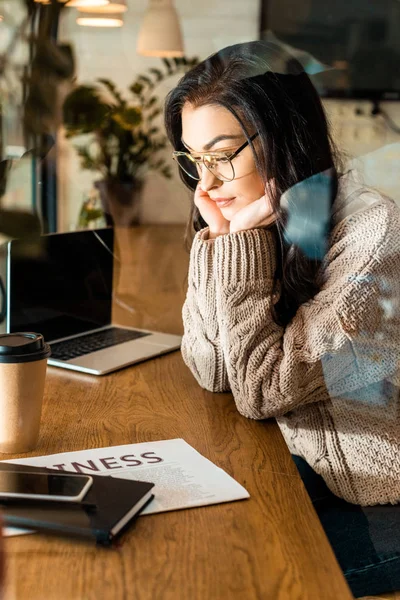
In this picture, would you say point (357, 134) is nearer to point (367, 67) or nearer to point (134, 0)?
point (367, 67)

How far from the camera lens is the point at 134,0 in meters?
1.48

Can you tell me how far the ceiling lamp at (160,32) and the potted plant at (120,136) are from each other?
0.12ft

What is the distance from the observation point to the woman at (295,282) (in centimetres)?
109

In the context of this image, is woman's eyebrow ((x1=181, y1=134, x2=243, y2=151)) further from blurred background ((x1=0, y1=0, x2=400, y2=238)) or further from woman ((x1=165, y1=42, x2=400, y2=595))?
blurred background ((x1=0, y1=0, x2=400, y2=238))

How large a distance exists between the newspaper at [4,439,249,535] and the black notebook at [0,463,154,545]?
26 mm

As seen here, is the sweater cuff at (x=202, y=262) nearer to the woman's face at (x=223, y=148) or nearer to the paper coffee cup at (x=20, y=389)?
the woman's face at (x=223, y=148)

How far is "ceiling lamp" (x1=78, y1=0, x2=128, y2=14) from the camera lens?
58.3 inches

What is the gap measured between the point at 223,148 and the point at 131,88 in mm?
420

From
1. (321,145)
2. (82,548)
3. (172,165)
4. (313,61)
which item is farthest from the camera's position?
(172,165)

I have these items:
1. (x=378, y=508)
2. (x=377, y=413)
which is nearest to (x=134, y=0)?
(x=377, y=413)

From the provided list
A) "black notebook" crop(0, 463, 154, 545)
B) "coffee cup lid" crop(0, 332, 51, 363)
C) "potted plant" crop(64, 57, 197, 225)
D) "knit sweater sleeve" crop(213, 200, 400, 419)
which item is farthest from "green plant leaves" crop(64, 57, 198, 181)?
"black notebook" crop(0, 463, 154, 545)

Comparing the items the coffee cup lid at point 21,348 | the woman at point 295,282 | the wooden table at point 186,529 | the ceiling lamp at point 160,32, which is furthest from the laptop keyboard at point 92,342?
the ceiling lamp at point 160,32

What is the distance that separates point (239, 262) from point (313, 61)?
0.45m

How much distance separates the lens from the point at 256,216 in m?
1.22
